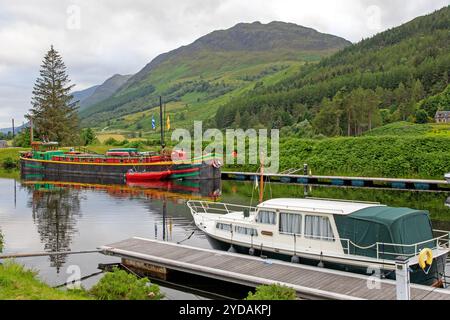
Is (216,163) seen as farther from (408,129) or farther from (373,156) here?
(408,129)

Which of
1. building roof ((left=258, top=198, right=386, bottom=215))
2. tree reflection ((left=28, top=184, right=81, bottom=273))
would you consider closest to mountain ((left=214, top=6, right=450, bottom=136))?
tree reflection ((left=28, top=184, right=81, bottom=273))

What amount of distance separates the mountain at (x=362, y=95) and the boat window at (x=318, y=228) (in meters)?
80.0

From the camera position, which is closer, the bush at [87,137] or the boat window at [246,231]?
the boat window at [246,231]

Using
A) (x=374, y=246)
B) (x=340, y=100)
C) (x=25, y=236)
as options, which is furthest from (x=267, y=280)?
(x=340, y=100)

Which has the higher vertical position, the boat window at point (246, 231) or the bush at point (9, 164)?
the bush at point (9, 164)

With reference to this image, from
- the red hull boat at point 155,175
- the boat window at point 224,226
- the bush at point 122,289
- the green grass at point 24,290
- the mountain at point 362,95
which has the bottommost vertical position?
the bush at point 122,289

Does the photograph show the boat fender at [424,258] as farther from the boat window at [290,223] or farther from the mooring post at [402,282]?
the boat window at [290,223]

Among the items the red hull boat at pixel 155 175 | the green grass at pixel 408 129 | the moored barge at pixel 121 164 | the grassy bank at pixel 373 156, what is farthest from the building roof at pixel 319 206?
the green grass at pixel 408 129

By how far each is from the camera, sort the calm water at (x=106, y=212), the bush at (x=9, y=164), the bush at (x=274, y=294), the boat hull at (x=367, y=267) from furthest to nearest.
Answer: the bush at (x=9, y=164) → the calm water at (x=106, y=212) → the boat hull at (x=367, y=267) → the bush at (x=274, y=294)

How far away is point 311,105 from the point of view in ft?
522

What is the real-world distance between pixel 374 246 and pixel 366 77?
149 meters

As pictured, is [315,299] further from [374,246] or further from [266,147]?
[266,147]

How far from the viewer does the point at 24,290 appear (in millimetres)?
15844

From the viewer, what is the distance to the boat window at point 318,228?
23.6m
